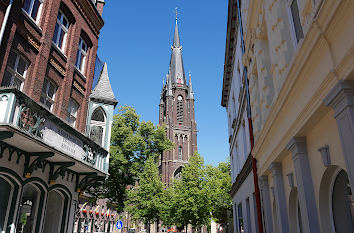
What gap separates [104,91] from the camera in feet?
53.3

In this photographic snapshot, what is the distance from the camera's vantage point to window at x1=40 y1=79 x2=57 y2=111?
1199 centimetres

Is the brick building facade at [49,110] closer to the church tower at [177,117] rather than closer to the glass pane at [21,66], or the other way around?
Answer: the glass pane at [21,66]

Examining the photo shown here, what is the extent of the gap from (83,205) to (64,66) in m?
30.4

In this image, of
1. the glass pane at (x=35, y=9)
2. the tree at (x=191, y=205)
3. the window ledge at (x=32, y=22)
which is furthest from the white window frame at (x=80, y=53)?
the tree at (x=191, y=205)

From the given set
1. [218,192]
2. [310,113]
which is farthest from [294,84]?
[218,192]

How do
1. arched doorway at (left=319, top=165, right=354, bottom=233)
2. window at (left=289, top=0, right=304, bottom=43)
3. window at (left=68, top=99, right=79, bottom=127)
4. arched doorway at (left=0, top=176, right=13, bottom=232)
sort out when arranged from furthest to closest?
window at (left=68, top=99, right=79, bottom=127)
arched doorway at (left=0, top=176, right=13, bottom=232)
window at (left=289, top=0, right=304, bottom=43)
arched doorway at (left=319, top=165, right=354, bottom=233)

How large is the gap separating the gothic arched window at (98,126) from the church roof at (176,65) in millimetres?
71336

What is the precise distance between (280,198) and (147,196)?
2517 cm

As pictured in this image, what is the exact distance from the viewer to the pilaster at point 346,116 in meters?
3.83

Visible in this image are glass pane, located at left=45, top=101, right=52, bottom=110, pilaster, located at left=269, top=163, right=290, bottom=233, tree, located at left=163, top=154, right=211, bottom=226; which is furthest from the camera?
tree, located at left=163, top=154, right=211, bottom=226

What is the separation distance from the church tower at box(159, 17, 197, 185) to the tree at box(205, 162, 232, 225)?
32.7 metres

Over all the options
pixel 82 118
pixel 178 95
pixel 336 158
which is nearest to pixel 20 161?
pixel 82 118

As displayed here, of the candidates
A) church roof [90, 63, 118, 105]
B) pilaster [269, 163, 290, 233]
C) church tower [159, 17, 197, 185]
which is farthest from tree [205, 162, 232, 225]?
church tower [159, 17, 197, 185]

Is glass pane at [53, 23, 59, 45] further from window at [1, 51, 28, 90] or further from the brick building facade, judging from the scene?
window at [1, 51, 28, 90]
